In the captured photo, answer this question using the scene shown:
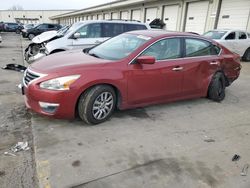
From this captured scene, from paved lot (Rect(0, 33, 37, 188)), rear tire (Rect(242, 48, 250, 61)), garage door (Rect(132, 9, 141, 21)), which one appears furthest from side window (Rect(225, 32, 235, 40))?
garage door (Rect(132, 9, 141, 21))

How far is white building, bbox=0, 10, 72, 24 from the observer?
74.8 m

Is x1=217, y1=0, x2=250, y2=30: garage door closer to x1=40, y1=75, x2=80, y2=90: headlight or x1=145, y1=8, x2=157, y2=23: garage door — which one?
x1=145, y1=8, x2=157, y2=23: garage door

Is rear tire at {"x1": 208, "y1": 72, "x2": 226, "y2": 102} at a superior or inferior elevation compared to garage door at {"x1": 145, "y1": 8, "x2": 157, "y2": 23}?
inferior

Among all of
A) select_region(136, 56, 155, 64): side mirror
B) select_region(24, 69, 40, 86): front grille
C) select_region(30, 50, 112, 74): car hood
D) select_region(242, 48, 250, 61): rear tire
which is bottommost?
select_region(242, 48, 250, 61): rear tire

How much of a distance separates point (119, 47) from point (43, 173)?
2.73 m

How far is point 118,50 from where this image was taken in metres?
4.56

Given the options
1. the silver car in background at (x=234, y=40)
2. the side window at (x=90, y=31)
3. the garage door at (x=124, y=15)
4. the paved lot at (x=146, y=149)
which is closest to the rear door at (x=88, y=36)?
the side window at (x=90, y=31)

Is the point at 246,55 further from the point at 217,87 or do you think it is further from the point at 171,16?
the point at 171,16

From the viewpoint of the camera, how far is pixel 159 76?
4.43m

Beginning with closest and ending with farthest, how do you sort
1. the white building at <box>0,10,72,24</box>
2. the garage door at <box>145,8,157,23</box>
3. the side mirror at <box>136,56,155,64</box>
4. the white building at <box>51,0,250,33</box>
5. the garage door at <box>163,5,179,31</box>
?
1. the side mirror at <box>136,56,155,64</box>
2. the white building at <box>51,0,250,33</box>
3. the garage door at <box>163,5,179,31</box>
4. the garage door at <box>145,8,157,23</box>
5. the white building at <box>0,10,72,24</box>

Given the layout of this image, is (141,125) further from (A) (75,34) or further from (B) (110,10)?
(B) (110,10)

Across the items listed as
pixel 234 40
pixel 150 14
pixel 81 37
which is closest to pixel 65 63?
pixel 81 37

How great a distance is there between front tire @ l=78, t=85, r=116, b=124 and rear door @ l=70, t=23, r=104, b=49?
4.60 meters

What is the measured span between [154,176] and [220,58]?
11.7 feet
